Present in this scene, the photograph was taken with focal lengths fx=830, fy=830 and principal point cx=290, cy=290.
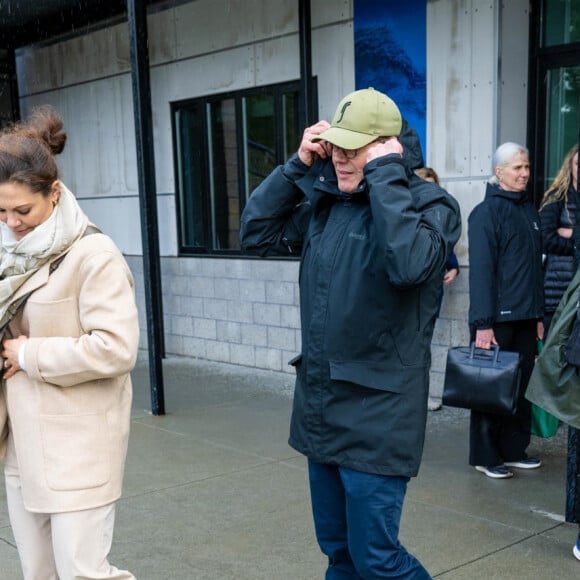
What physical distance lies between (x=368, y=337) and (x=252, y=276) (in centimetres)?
547

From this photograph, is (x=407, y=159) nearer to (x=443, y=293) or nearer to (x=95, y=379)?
(x=95, y=379)

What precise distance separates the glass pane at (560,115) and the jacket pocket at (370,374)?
3.99 meters

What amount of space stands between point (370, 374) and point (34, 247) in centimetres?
108

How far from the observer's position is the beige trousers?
248 cm

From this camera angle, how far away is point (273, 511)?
4297 mm

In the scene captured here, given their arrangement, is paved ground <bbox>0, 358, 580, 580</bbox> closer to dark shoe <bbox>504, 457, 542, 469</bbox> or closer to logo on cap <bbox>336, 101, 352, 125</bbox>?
dark shoe <bbox>504, 457, 542, 469</bbox>

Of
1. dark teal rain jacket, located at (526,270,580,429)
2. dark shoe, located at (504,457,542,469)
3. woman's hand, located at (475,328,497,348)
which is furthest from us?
dark shoe, located at (504,457,542,469)

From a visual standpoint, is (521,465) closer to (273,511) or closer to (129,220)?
(273,511)

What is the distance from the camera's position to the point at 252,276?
797 cm

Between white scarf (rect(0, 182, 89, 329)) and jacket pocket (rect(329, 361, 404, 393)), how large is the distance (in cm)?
91

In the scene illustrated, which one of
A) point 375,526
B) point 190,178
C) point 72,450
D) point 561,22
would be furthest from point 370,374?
point 190,178

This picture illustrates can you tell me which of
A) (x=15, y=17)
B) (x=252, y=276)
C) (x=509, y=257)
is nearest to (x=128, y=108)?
(x=15, y=17)

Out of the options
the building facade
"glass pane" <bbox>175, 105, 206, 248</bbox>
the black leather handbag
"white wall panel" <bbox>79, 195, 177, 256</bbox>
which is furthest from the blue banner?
"white wall panel" <bbox>79, 195, 177, 256</bbox>

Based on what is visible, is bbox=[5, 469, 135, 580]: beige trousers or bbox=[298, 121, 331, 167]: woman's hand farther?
bbox=[298, 121, 331, 167]: woman's hand
